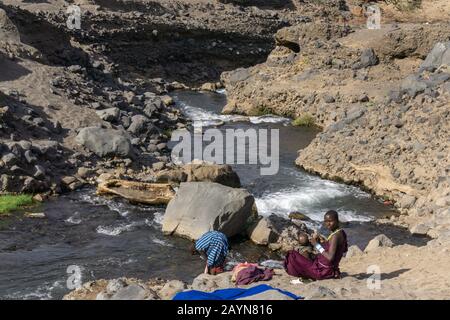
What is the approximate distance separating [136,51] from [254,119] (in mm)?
13591

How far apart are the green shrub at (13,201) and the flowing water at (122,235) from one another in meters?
0.36

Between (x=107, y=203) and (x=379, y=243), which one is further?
(x=107, y=203)

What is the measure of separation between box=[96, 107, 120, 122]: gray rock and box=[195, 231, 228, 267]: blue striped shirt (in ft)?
37.2

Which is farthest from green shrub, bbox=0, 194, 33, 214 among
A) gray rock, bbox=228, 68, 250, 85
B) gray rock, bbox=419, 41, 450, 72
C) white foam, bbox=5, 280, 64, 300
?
gray rock, bbox=228, 68, 250, 85

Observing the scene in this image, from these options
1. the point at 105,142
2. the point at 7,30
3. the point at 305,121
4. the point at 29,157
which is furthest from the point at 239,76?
the point at 29,157

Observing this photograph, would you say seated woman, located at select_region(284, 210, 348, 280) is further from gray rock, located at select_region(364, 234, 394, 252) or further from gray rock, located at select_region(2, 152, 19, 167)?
gray rock, located at select_region(2, 152, 19, 167)

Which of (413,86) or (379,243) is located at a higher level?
(413,86)

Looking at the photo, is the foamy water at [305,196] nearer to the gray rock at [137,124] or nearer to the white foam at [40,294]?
the gray rock at [137,124]

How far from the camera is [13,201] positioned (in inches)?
622

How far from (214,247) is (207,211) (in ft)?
9.00

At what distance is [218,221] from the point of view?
1394 cm

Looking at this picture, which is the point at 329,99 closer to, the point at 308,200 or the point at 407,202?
the point at 308,200

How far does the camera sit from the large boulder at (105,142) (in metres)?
19.2

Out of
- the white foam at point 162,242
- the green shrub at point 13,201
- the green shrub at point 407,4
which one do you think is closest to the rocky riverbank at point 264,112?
the green shrub at point 13,201
